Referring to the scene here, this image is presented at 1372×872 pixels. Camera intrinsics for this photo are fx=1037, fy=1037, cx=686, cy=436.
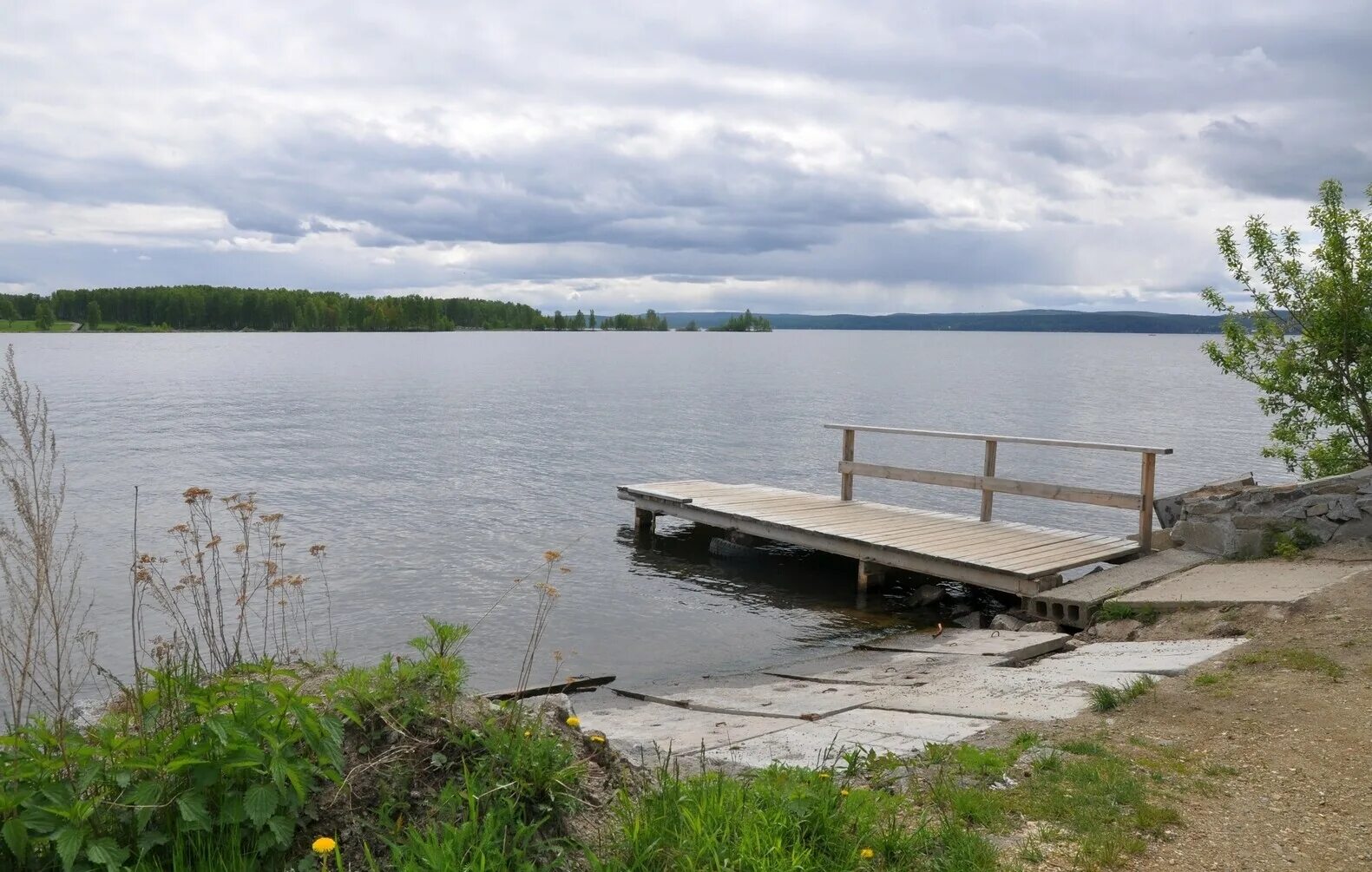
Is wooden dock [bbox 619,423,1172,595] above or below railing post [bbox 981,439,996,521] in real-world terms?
below

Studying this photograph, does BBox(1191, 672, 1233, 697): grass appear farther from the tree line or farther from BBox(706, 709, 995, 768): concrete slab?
the tree line

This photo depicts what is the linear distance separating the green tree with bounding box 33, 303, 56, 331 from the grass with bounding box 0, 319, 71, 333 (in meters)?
3.01

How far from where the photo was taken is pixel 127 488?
23.8m

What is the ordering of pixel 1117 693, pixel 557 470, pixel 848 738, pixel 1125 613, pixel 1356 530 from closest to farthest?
1. pixel 848 738
2. pixel 1117 693
3. pixel 1125 613
4. pixel 1356 530
5. pixel 557 470

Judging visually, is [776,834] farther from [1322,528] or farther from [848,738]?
[1322,528]

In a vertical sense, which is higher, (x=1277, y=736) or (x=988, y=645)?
(x=1277, y=736)

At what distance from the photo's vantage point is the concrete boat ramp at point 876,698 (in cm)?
663

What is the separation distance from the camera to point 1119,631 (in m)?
10.5

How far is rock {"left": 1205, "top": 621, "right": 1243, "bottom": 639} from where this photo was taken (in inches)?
369

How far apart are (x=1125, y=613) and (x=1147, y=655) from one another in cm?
242

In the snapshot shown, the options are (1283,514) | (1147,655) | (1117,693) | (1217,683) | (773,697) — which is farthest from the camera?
(1283,514)

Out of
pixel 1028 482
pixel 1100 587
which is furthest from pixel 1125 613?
pixel 1028 482

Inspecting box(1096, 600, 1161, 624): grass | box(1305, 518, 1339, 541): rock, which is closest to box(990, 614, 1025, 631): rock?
box(1096, 600, 1161, 624): grass

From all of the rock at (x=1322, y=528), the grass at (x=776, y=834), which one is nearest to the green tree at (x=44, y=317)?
the rock at (x=1322, y=528)
